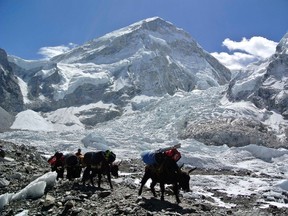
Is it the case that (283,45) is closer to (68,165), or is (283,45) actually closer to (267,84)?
(267,84)

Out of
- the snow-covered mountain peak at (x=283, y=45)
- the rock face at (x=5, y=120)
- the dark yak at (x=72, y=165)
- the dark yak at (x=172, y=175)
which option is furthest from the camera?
the snow-covered mountain peak at (x=283, y=45)

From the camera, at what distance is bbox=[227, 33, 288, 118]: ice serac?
557ft

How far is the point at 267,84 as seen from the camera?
17662 centimetres

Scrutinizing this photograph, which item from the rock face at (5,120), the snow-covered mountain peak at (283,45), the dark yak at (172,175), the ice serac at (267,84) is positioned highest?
the snow-covered mountain peak at (283,45)

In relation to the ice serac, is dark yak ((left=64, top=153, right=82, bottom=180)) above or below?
below

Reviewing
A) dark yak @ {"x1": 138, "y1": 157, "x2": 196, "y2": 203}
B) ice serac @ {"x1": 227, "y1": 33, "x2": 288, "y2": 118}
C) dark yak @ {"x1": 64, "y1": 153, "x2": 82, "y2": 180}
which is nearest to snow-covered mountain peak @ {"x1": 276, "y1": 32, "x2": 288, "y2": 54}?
ice serac @ {"x1": 227, "y1": 33, "x2": 288, "y2": 118}

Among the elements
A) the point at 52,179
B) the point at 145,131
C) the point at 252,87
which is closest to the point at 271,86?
the point at 252,87

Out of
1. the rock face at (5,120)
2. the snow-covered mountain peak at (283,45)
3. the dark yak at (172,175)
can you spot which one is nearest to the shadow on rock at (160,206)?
the dark yak at (172,175)

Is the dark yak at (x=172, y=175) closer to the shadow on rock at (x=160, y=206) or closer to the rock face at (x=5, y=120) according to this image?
the shadow on rock at (x=160, y=206)

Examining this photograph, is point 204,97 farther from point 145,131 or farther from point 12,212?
point 12,212

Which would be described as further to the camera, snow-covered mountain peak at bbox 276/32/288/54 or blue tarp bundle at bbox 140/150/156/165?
snow-covered mountain peak at bbox 276/32/288/54

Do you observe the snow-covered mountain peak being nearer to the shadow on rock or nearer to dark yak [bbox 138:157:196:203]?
dark yak [bbox 138:157:196:203]

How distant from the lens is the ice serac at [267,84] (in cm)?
16962

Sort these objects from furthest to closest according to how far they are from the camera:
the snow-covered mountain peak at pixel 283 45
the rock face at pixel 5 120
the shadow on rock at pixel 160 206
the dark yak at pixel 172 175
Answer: the snow-covered mountain peak at pixel 283 45
the rock face at pixel 5 120
the dark yak at pixel 172 175
the shadow on rock at pixel 160 206
